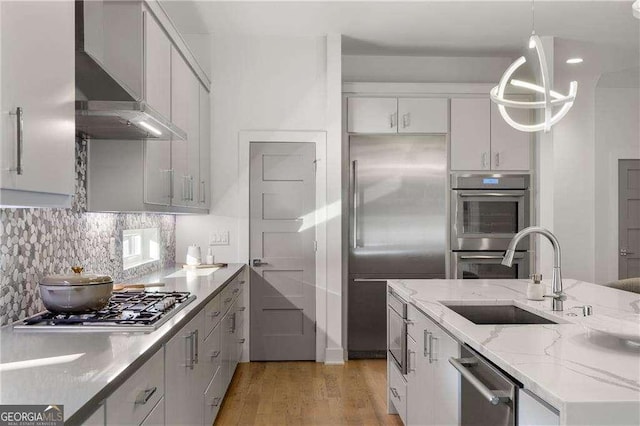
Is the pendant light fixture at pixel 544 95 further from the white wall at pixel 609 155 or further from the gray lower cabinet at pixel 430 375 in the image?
the white wall at pixel 609 155

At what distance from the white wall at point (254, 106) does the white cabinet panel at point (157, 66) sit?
1454 mm

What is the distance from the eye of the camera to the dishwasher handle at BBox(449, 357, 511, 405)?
→ 1483 millimetres

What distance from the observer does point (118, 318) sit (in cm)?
200

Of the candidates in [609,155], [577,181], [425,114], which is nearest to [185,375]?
[425,114]

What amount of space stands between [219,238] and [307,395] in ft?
5.43

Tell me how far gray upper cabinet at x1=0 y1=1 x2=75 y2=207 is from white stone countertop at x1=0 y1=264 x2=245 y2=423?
46cm

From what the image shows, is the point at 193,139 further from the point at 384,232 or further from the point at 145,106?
the point at 384,232

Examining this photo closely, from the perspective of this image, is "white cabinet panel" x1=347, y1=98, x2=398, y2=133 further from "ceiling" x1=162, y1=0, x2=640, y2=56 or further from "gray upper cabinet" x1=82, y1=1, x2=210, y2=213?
"gray upper cabinet" x1=82, y1=1, x2=210, y2=213

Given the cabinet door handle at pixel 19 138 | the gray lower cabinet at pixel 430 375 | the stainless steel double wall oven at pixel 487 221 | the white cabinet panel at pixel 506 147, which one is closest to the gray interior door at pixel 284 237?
the stainless steel double wall oven at pixel 487 221

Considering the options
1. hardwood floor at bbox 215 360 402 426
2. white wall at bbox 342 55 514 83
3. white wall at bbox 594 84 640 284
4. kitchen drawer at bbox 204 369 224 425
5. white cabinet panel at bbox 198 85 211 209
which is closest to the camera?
kitchen drawer at bbox 204 369 224 425

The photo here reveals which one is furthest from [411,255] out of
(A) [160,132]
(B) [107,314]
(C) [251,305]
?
(B) [107,314]

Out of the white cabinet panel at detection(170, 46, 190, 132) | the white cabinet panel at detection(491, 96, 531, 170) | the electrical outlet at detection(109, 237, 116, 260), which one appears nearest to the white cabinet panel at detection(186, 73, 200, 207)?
the white cabinet panel at detection(170, 46, 190, 132)

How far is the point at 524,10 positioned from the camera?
13.4 feet

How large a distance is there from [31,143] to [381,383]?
3260 mm
